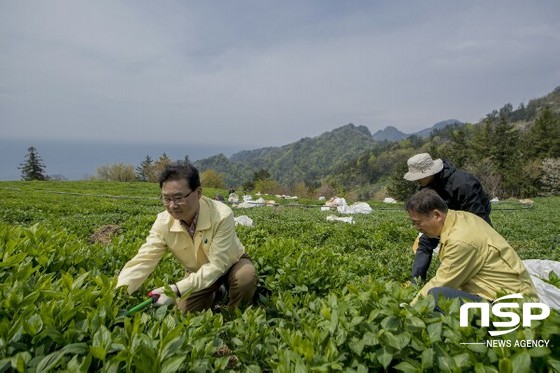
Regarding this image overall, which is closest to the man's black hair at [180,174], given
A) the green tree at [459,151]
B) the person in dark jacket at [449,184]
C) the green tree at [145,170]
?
the person in dark jacket at [449,184]

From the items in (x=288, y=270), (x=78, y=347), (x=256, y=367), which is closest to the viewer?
(x=78, y=347)

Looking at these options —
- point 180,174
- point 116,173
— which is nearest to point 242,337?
point 180,174

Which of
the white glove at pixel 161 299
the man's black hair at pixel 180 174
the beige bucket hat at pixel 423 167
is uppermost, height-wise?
the man's black hair at pixel 180 174

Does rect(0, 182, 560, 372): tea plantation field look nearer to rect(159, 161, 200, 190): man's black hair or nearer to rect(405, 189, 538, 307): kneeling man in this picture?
rect(405, 189, 538, 307): kneeling man

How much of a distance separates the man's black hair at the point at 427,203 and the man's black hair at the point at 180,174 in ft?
5.71

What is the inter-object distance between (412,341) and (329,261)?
2.61 metres

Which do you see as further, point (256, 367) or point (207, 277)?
point (207, 277)

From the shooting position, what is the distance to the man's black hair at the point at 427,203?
2.69m

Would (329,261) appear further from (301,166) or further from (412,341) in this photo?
(301,166)

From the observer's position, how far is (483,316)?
5.80 feet

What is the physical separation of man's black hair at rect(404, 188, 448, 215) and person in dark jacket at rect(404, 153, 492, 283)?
97 cm

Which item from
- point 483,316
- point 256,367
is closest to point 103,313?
point 256,367

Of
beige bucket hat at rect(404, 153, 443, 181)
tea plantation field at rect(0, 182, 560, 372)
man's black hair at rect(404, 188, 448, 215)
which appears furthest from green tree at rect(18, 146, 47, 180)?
man's black hair at rect(404, 188, 448, 215)

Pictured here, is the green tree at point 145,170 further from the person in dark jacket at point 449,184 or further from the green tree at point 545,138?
the person in dark jacket at point 449,184
